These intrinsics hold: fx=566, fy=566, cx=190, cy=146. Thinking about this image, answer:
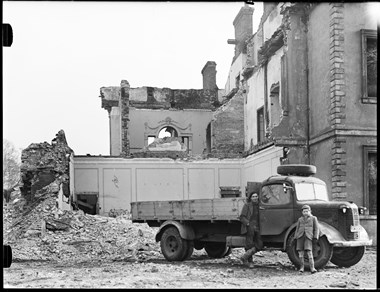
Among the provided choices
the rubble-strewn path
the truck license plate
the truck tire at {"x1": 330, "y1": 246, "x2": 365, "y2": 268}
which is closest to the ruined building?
the rubble-strewn path

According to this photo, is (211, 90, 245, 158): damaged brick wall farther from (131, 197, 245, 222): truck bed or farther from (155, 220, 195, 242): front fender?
(155, 220, 195, 242): front fender

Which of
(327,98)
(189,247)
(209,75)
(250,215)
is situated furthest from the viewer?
(209,75)

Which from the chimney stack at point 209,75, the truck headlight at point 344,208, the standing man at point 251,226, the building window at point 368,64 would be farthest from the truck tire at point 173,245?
the chimney stack at point 209,75

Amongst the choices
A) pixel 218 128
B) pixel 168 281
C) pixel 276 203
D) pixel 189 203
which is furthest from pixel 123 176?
pixel 168 281

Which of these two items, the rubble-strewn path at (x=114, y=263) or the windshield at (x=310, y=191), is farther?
the windshield at (x=310, y=191)

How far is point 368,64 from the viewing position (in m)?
17.4

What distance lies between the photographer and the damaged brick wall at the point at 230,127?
1176 inches

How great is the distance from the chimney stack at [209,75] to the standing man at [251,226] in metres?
27.5

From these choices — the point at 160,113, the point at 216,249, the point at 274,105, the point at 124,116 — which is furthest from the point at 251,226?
the point at 160,113

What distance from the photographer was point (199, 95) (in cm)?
3822

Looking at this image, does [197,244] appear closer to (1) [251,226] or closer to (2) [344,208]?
(1) [251,226]

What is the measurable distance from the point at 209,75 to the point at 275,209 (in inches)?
1120

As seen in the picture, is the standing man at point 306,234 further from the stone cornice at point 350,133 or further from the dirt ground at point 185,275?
the stone cornice at point 350,133

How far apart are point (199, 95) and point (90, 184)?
45.2 feet
